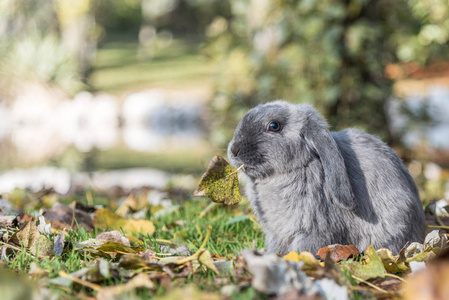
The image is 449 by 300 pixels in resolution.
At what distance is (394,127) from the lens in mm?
7066

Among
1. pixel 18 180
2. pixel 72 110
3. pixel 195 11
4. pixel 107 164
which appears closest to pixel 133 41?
pixel 195 11

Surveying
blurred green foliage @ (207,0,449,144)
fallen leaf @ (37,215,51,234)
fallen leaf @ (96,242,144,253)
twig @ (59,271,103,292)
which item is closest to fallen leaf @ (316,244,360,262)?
fallen leaf @ (96,242,144,253)

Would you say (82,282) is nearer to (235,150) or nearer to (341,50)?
(235,150)

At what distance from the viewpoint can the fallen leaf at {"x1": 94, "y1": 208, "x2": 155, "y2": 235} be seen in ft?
10.0

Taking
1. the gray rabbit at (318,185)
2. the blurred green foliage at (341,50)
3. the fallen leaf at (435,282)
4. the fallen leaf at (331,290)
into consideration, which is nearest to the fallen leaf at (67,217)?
the gray rabbit at (318,185)

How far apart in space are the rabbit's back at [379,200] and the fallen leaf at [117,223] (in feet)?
3.98

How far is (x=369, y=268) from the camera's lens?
2.09m

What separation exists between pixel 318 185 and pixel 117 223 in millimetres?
1315

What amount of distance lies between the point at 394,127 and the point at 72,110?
45.4ft

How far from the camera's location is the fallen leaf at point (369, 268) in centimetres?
205

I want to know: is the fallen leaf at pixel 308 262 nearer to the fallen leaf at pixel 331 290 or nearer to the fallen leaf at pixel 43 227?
the fallen leaf at pixel 331 290

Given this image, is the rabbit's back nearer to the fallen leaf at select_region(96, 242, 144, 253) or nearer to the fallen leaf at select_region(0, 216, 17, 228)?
the fallen leaf at select_region(96, 242, 144, 253)

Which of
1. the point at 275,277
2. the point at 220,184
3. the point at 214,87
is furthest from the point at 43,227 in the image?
the point at 214,87

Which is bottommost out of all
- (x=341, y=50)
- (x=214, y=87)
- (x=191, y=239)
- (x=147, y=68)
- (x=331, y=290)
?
(x=191, y=239)
